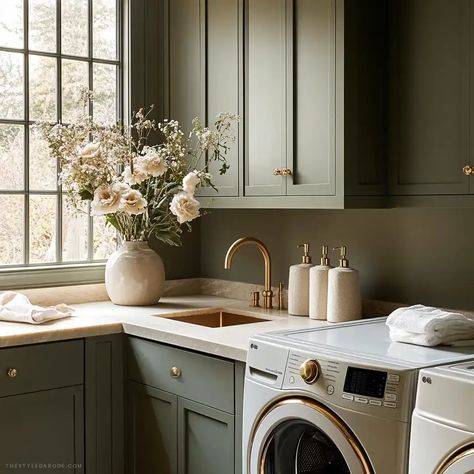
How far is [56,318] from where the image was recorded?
3.07 m

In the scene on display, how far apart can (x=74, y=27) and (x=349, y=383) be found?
2284 mm

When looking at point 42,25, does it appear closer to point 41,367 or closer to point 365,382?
point 41,367

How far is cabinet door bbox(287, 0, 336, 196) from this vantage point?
2760 millimetres

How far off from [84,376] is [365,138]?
4.37ft

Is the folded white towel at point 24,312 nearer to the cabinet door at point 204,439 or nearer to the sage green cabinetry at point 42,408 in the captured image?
the sage green cabinetry at point 42,408

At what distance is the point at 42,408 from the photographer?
2879 millimetres

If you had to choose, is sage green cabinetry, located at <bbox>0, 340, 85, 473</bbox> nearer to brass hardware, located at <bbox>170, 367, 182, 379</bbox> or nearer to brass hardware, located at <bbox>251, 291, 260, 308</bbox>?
brass hardware, located at <bbox>170, 367, 182, 379</bbox>

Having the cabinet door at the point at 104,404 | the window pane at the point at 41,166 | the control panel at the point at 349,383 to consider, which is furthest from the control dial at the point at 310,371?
the window pane at the point at 41,166

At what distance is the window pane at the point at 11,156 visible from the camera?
346 cm

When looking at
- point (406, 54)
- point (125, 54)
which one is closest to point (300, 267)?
point (406, 54)

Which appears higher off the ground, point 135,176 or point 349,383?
point 135,176

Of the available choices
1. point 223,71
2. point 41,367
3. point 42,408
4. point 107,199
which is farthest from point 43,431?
point 223,71

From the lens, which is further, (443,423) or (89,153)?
(89,153)

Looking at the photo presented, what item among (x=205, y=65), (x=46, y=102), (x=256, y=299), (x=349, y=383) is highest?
(x=205, y=65)
